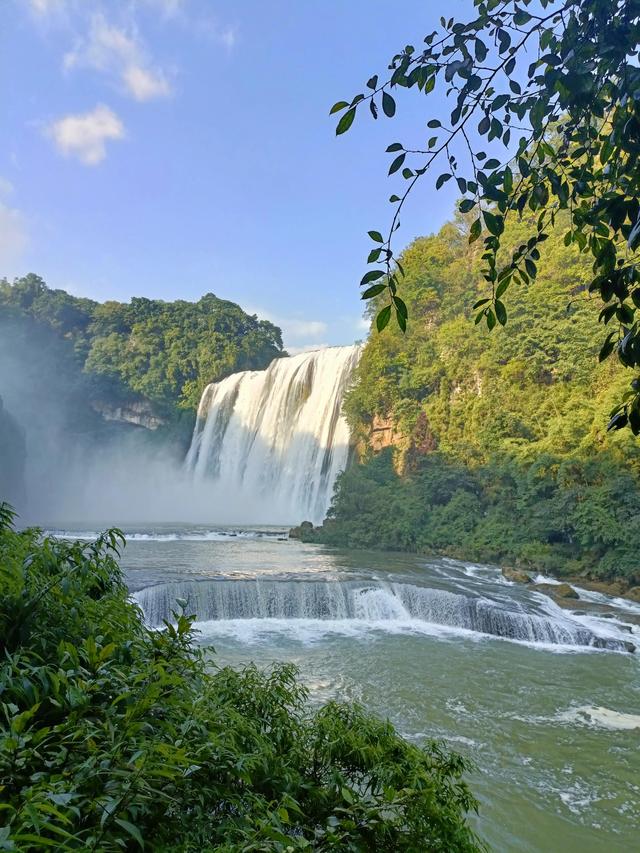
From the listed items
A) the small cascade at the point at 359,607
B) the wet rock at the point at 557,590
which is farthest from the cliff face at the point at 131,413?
the wet rock at the point at 557,590

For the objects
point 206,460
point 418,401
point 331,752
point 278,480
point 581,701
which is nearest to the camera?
point 331,752

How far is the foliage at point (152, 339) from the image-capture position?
39.3 m

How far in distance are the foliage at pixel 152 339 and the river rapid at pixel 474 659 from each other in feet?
86.9

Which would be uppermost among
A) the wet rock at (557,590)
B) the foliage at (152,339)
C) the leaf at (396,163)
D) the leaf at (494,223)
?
the foliage at (152,339)

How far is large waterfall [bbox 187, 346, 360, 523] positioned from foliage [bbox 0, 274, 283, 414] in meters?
7.09

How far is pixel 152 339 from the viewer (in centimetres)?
4147

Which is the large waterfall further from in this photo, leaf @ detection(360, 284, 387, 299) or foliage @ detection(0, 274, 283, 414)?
leaf @ detection(360, 284, 387, 299)

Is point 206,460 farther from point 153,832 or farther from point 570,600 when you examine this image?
point 153,832

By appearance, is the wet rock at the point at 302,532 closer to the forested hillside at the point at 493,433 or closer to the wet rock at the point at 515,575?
the forested hillside at the point at 493,433

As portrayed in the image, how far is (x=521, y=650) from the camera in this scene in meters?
8.73

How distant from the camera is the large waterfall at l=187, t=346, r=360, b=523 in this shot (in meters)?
25.2

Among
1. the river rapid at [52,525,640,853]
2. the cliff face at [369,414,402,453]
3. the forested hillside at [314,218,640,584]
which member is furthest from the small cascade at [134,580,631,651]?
the cliff face at [369,414,402,453]

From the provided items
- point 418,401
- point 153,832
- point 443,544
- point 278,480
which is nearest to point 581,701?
point 153,832

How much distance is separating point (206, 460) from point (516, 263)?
3146 centimetres
